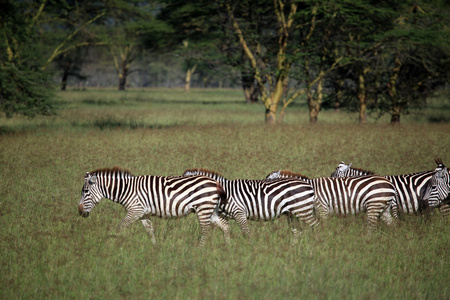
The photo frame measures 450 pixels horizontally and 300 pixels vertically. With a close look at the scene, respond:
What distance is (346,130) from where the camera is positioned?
20.0 m

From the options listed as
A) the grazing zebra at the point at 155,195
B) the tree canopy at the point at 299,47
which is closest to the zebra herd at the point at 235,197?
the grazing zebra at the point at 155,195

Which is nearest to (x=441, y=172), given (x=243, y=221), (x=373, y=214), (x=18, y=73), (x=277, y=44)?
(x=373, y=214)

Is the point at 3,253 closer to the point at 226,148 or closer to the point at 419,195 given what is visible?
the point at 419,195

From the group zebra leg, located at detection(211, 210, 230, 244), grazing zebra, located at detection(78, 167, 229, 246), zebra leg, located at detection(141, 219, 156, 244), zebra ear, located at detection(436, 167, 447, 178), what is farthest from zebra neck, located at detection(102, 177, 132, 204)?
zebra ear, located at detection(436, 167, 447, 178)

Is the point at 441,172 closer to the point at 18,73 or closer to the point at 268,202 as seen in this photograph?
the point at 268,202

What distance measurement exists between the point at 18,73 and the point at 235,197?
544 inches

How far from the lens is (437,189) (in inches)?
297

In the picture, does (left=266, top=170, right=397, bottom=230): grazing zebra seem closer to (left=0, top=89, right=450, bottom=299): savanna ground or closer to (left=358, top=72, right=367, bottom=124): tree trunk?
(left=0, top=89, right=450, bottom=299): savanna ground

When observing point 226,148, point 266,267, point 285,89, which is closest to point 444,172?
point 266,267

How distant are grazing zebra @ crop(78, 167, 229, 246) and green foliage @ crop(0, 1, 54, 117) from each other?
39.8ft

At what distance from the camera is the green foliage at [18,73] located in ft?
57.7

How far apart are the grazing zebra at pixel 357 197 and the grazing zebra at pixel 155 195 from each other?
164 centimetres

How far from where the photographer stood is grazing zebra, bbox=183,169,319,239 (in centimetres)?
669

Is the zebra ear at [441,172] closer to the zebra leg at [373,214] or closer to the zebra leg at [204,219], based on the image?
the zebra leg at [373,214]
